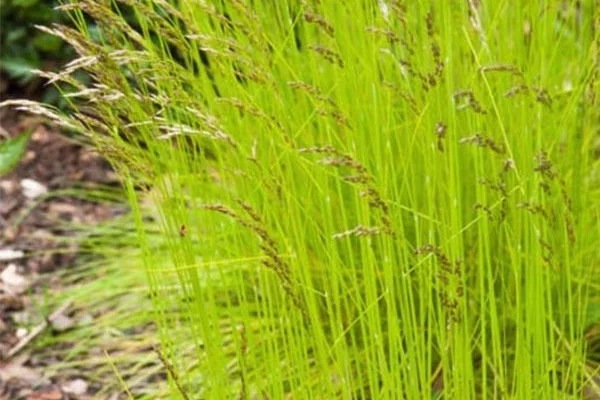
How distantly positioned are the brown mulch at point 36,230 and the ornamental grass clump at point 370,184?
60 cm

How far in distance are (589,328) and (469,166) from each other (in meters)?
0.44

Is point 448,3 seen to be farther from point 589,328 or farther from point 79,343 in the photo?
point 79,343

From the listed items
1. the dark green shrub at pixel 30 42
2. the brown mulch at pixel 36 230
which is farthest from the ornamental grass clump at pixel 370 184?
the dark green shrub at pixel 30 42

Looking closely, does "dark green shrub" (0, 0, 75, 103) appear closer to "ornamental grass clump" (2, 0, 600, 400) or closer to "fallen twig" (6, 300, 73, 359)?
"fallen twig" (6, 300, 73, 359)

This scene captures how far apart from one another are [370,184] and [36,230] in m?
2.18

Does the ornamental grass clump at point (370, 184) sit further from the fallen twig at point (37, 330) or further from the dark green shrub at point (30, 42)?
the dark green shrub at point (30, 42)

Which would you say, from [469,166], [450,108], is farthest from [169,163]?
[469,166]

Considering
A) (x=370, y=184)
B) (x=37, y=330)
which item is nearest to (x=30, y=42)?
(x=37, y=330)

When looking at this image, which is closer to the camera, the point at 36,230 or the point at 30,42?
the point at 36,230

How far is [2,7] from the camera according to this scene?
4.08 metres

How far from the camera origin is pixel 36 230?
139 inches

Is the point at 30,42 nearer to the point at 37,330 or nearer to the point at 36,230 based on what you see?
the point at 36,230

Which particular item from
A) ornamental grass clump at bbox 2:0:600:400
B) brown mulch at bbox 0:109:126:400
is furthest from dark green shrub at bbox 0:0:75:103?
ornamental grass clump at bbox 2:0:600:400

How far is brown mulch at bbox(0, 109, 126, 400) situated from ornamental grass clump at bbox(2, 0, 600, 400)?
597 millimetres
